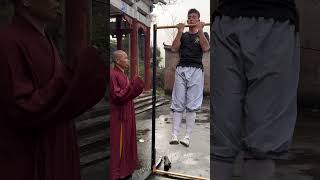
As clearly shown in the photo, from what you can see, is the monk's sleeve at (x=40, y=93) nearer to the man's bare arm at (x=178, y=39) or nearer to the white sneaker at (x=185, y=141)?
the man's bare arm at (x=178, y=39)

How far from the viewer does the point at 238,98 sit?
178cm

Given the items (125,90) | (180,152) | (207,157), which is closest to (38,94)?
(125,90)

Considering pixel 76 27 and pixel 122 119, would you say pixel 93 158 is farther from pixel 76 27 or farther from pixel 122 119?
pixel 122 119

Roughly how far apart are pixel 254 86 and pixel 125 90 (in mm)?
2286

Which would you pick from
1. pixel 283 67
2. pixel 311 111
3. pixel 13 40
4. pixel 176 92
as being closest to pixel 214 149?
pixel 283 67

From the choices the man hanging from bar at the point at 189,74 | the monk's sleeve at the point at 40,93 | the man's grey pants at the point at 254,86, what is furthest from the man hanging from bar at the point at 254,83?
the man hanging from bar at the point at 189,74

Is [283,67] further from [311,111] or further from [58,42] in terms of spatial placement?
[311,111]

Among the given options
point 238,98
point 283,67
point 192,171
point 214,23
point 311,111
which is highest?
point 214,23

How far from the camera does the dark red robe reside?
3.87m

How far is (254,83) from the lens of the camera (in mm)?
1745

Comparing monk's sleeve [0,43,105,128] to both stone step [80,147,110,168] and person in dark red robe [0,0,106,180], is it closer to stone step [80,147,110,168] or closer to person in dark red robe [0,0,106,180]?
person in dark red robe [0,0,106,180]

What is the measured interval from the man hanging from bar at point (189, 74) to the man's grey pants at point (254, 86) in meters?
2.44

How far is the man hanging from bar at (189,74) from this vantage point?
14.3 ft

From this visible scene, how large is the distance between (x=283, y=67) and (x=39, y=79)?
0.87 metres
